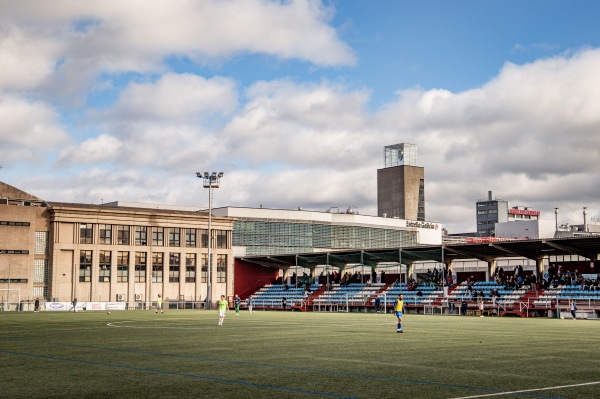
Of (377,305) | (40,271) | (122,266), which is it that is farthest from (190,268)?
(377,305)

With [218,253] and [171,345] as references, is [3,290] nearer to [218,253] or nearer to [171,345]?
[218,253]

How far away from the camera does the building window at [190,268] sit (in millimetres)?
107375

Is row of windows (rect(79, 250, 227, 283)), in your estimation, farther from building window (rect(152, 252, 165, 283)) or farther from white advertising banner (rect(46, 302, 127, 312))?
white advertising banner (rect(46, 302, 127, 312))

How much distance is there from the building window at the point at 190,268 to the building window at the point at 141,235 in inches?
286

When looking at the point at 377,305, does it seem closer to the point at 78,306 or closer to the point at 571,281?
the point at 571,281

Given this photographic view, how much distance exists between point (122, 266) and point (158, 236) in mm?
7264

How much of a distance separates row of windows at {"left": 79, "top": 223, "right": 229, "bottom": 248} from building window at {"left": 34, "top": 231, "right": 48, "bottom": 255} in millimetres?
4566

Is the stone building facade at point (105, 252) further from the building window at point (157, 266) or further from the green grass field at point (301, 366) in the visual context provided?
the green grass field at point (301, 366)

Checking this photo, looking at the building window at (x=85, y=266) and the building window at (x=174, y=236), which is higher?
the building window at (x=174, y=236)

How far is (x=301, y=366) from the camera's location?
2020cm

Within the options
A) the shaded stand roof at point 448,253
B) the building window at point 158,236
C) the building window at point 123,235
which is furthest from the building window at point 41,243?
the shaded stand roof at point 448,253

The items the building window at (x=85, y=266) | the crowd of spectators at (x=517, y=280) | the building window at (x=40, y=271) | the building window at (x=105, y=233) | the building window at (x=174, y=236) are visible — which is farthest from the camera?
the building window at (x=174, y=236)

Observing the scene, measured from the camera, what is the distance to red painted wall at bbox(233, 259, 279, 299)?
108 m

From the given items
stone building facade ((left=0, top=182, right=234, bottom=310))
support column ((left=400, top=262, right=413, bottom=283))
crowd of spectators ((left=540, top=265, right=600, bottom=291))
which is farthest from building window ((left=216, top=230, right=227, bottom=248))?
crowd of spectators ((left=540, top=265, right=600, bottom=291))
